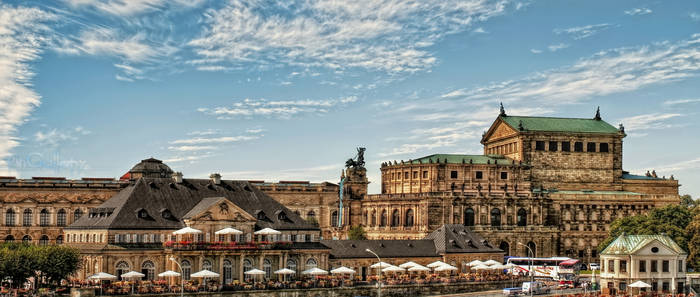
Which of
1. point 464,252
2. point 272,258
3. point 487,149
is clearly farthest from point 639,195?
point 272,258

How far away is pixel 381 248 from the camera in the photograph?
367 feet

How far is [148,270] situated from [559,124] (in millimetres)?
84773

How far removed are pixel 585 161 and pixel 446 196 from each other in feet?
96.5

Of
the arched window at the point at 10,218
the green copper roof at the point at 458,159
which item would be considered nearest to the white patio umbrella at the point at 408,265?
the green copper roof at the point at 458,159

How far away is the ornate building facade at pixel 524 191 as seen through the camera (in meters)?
144

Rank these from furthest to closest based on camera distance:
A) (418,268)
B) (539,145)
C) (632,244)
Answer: (539,145)
(418,268)
(632,244)

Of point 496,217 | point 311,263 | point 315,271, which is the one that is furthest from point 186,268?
point 496,217

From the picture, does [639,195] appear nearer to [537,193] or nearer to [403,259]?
[537,193]

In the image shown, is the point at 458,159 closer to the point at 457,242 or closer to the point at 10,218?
the point at 457,242

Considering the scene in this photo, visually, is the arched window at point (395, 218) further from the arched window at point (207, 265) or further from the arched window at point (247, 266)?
the arched window at point (207, 265)

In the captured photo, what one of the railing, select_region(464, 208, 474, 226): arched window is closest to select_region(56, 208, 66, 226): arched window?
the railing

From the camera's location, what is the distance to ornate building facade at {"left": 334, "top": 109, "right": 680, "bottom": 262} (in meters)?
144

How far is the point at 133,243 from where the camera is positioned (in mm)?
96688

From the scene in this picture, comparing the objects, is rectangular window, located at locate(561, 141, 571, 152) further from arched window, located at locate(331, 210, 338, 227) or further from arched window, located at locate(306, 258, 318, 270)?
arched window, located at locate(306, 258, 318, 270)
